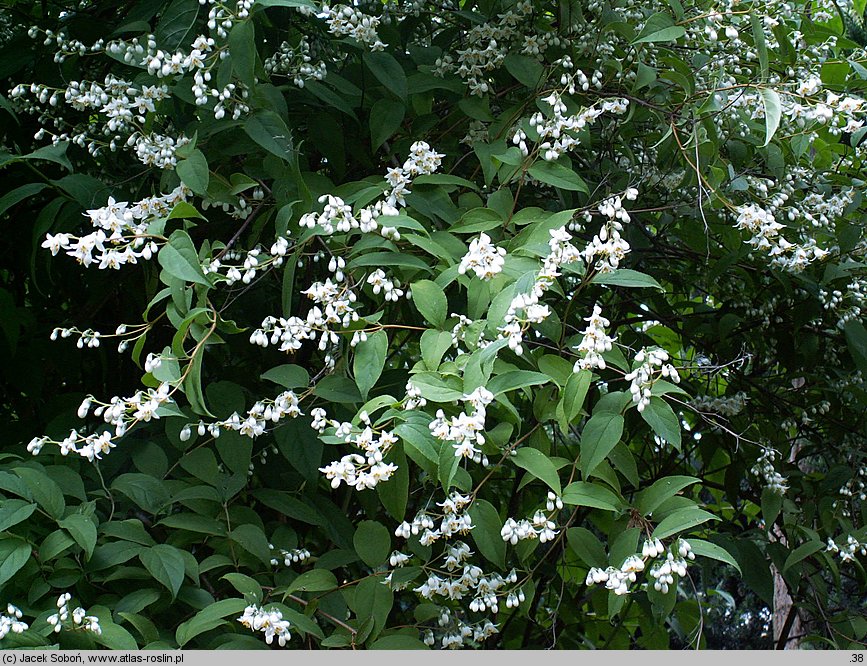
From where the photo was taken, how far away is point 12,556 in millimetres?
1312

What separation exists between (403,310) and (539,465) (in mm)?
667

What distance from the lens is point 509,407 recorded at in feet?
4.18

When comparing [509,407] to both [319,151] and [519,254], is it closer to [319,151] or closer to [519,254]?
[519,254]

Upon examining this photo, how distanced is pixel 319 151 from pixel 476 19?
1.52ft

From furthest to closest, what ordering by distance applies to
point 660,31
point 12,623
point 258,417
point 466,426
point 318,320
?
point 660,31 → point 258,417 → point 318,320 → point 12,623 → point 466,426

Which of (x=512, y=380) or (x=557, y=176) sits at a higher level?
(x=557, y=176)

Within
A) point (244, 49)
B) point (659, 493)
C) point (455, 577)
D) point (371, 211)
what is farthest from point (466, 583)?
point (244, 49)

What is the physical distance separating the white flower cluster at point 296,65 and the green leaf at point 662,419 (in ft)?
3.19

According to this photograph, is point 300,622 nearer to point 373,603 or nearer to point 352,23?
point 373,603

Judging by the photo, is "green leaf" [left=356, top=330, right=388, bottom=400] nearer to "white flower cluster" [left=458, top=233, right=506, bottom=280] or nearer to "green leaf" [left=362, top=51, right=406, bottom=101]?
"white flower cluster" [left=458, top=233, right=506, bottom=280]

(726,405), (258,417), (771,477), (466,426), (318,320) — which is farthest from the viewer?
(726,405)

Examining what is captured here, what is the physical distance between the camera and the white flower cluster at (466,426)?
1.16m

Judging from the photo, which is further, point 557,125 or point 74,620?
point 557,125

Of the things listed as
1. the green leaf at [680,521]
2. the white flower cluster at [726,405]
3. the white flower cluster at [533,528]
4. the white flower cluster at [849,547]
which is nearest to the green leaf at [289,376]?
the white flower cluster at [533,528]
